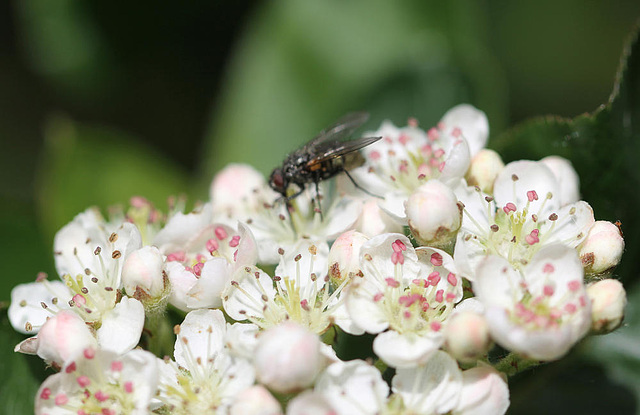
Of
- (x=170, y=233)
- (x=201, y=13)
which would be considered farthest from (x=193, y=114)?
(x=170, y=233)

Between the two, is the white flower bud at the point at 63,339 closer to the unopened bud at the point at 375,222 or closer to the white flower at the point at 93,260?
the white flower at the point at 93,260

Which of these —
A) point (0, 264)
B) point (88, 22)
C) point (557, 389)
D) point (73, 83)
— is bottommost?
point (557, 389)

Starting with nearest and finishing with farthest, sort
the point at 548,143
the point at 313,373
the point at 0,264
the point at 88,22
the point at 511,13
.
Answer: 1. the point at 313,373
2. the point at 548,143
3. the point at 0,264
4. the point at 88,22
5. the point at 511,13

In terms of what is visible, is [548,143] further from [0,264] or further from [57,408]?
[0,264]

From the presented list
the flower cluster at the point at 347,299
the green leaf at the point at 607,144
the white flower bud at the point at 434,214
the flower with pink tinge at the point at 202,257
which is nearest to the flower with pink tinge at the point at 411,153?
the flower cluster at the point at 347,299

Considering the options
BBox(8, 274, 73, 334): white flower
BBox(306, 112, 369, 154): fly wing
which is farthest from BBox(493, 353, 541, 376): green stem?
BBox(8, 274, 73, 334): white flower

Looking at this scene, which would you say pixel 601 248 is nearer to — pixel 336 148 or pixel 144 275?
pixel 336 148

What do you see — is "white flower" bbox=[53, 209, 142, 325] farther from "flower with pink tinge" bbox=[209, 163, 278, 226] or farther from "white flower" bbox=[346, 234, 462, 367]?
"white flower" bbox=[346, 234, 462, 367]
